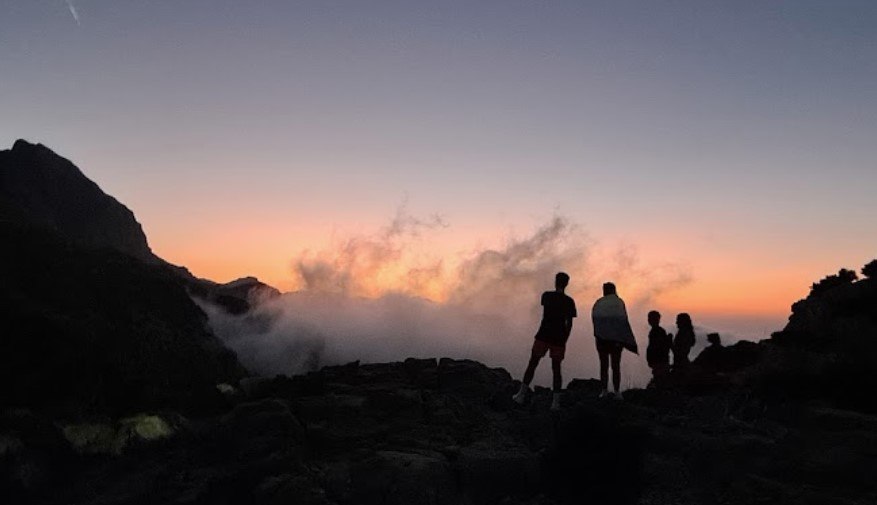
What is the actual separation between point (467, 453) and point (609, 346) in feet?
14.2

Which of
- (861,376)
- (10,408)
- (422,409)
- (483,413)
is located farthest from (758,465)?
(10,408)

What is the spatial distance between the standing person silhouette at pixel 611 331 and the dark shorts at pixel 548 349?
3.90ft

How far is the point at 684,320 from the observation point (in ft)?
55.8

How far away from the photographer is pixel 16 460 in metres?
17.8

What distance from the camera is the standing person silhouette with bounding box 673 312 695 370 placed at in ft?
56.0

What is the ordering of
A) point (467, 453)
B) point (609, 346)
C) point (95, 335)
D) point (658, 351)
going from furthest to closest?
point (95, 335), point (658, 351), point (609, 346), point (467, 453)

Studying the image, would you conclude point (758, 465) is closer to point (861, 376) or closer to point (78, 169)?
point (861, 376)

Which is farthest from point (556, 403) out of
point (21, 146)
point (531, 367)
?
point (21, 146)

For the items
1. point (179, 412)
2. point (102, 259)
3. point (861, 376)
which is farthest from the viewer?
point (102, 259)

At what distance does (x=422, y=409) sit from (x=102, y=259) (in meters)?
69.4

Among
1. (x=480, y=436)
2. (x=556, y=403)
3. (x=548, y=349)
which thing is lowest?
(x=480, y=436)

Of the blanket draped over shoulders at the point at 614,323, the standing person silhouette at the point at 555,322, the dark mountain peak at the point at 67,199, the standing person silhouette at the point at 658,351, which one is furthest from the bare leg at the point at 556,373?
the dark mountain peak at the point at 67,199

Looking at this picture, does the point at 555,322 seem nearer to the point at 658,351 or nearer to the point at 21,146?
the point at 658,351

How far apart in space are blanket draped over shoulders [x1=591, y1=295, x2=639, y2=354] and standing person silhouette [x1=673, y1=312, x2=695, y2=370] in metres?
3.10
